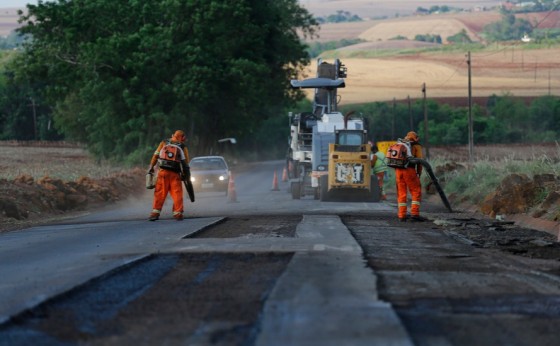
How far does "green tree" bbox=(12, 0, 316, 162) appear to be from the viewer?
208 feet

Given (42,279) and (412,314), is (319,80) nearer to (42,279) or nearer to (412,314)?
(42,279)

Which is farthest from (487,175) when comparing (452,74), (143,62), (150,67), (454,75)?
(452,74)

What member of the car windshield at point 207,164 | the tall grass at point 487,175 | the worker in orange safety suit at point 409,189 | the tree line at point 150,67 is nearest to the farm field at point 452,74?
the tree line at point 150,67

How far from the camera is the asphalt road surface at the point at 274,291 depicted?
853 centimetres

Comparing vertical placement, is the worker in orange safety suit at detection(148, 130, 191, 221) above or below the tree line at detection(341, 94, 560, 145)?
below

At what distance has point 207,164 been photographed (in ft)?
132

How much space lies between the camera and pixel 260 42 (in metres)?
70.8

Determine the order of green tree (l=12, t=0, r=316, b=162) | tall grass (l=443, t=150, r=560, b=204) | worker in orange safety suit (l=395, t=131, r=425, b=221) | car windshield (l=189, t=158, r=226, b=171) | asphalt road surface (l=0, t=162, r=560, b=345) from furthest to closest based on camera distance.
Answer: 1. green tree (l=12, t=0, r=316, b=162)
2. car windshield (l=189, t=158, r=226, b=171)
3. tall grass (l=443, t=150, r=560, b=204)
4. worker in orange safety suit (l=395, t=131, r=425, b=221)
5. asphalt road surface (l=0, t=162, r=560, b=345)

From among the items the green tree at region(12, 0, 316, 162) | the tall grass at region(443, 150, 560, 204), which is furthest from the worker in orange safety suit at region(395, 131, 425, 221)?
the green tree at region(12, 0, 316, 162)

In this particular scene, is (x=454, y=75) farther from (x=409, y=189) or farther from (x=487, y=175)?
(x=409, y=189)

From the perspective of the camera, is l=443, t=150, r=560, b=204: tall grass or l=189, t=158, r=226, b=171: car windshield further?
l=189, t=158, r=226, b=171: car windshield

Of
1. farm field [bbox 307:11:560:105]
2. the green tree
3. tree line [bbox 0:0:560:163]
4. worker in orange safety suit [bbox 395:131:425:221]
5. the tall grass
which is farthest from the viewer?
farm field [bbox 307:11:560:105]

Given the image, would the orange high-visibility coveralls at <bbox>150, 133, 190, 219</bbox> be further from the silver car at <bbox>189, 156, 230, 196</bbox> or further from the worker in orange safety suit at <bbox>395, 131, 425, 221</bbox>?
the silver car at <bbox>189, 156, 230, 196</bbox>

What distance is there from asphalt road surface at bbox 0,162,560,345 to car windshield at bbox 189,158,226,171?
21.3m
